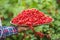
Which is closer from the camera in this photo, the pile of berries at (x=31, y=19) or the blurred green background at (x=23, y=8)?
the pile of berries at (x=31, y=19)

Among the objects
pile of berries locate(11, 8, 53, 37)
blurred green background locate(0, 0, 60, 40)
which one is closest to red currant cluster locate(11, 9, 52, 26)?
pile of berries locate(11, 8, 53, 37)

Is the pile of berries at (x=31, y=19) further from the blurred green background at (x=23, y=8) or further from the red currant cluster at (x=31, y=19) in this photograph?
the blurred green background at (x=23, y=8)

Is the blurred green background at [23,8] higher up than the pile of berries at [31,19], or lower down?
lower down

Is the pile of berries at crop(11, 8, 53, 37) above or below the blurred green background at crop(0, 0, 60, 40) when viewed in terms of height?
above

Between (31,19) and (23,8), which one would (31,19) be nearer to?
(31,19)

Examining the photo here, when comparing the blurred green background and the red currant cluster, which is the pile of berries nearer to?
the red currant cluster

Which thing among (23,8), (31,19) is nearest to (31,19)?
(31,19)

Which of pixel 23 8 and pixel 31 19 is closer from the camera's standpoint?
pixel 31 19

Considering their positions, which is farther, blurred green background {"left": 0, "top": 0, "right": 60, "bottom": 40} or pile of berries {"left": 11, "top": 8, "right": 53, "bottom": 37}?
blurred green background {"left": 0, "top": 0, "right": 60, "bottom": 40}

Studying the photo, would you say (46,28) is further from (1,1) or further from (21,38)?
(1,1)

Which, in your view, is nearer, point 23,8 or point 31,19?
point 31,19

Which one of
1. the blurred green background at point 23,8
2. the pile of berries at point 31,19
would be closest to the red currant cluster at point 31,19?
the pile of berries at point 31,19
